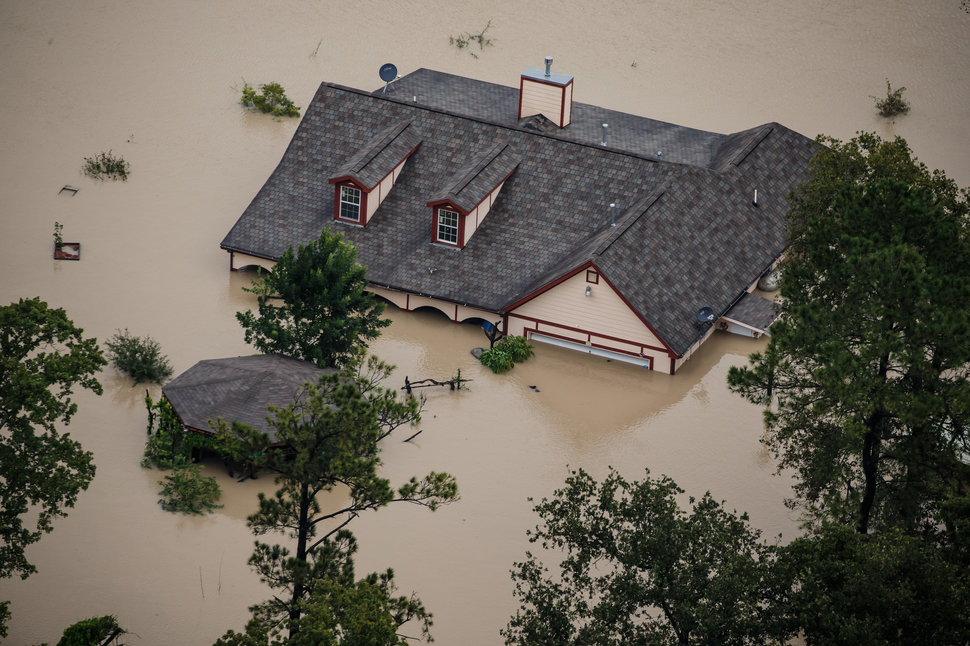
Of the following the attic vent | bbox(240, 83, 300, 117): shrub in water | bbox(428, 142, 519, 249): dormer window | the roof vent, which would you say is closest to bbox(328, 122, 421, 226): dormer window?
bbox(428, 142, 519, 249): dormer window

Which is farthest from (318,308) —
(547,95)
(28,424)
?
(547,95)

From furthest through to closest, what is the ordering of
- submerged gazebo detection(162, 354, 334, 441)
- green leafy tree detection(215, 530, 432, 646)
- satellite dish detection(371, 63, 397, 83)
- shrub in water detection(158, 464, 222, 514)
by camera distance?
satellite dish detection(371, 63, 397, 83), submerged gazebo detection(162, 354, 334, 441), shrub in water detection(158, 464, 222, 514), green leafy tree detection(215, 530, 432, 646)

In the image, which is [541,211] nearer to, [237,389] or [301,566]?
[237,389]

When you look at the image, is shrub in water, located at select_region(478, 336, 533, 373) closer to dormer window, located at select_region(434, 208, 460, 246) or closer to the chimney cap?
dormer window, located at select_region(434, 208, 460, 246)

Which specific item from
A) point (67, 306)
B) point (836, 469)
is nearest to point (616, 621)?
point (836, 469)

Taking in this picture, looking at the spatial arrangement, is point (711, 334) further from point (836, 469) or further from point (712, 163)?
point (836, 469)
